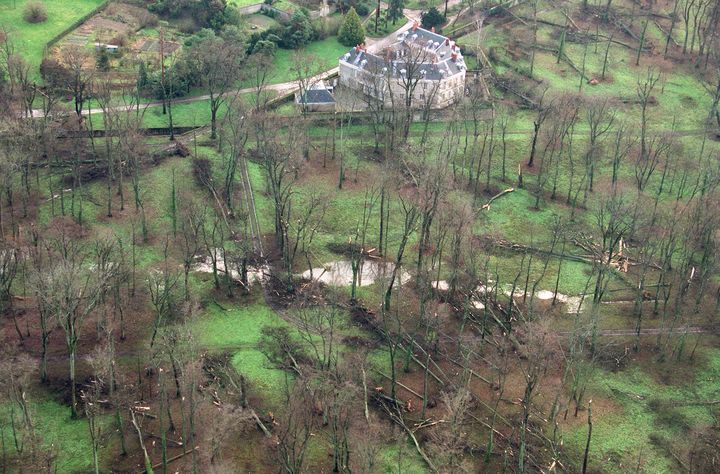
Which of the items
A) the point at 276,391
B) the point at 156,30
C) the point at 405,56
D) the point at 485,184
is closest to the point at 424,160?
the point at 485,184

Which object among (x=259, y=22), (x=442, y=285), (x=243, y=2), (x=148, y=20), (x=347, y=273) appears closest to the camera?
(x=442, y=285)

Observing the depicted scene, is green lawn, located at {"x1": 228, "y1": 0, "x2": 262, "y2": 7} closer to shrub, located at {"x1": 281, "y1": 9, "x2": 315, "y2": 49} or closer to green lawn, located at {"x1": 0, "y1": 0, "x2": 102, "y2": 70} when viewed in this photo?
shrub, located at {"x1": 281, "y1": 9, "x2": 315, "y2": 49}

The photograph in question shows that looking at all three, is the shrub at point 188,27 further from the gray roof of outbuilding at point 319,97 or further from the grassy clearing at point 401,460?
the grassy clearing at point 401,460

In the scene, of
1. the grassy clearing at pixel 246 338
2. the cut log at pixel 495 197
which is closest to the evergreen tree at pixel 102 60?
the grassy clearing at pixel 246 338

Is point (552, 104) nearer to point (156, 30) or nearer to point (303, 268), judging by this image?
point (303, 268)

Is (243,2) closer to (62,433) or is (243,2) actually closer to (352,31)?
(352,31)

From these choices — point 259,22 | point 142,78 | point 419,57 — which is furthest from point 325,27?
point 142,78

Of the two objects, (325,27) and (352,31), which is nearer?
(352,31)

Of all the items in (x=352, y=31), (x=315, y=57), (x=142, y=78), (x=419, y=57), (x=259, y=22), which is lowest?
(x=315, y=57)
